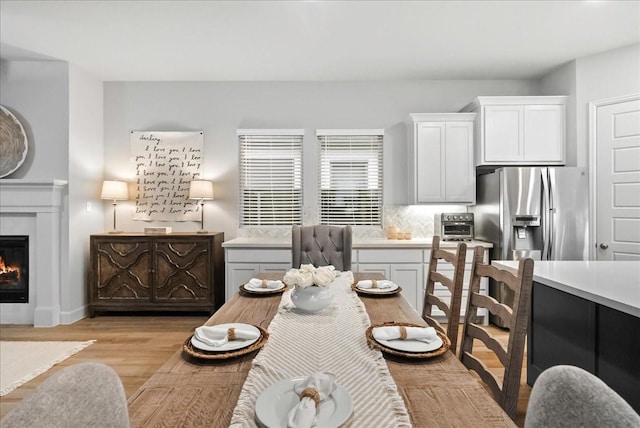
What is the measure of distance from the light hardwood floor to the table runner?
1585mm

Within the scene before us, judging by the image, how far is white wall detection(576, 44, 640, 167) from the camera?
140 inches

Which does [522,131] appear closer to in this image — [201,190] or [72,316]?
[201,190]

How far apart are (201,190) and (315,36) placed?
2095mm

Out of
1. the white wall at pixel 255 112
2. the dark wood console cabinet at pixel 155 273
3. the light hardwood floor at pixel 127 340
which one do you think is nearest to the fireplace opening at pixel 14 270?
the light hardwood floor at pixel 127 340

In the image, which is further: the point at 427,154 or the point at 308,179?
the point at 308,179

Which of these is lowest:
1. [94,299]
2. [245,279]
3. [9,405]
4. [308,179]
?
[9,405]

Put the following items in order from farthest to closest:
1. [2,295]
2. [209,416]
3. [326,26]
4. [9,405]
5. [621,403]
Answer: [2,295] → [326,26] → [9,405] → [209,416] → [621,403]

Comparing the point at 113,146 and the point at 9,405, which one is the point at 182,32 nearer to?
the point at 113,146

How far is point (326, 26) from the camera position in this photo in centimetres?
319

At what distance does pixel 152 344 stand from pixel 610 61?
17.3 feet

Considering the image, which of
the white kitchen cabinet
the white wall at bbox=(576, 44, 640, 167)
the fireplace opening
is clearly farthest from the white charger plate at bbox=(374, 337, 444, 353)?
the fireplace opening

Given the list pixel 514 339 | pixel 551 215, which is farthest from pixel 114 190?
pixel 551 215

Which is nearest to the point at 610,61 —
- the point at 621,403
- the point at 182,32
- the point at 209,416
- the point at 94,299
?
the point at 182,32

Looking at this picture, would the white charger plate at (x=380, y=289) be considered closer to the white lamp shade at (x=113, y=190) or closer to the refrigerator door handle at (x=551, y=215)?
the refrigerator door handle at (x=551, y=215)
